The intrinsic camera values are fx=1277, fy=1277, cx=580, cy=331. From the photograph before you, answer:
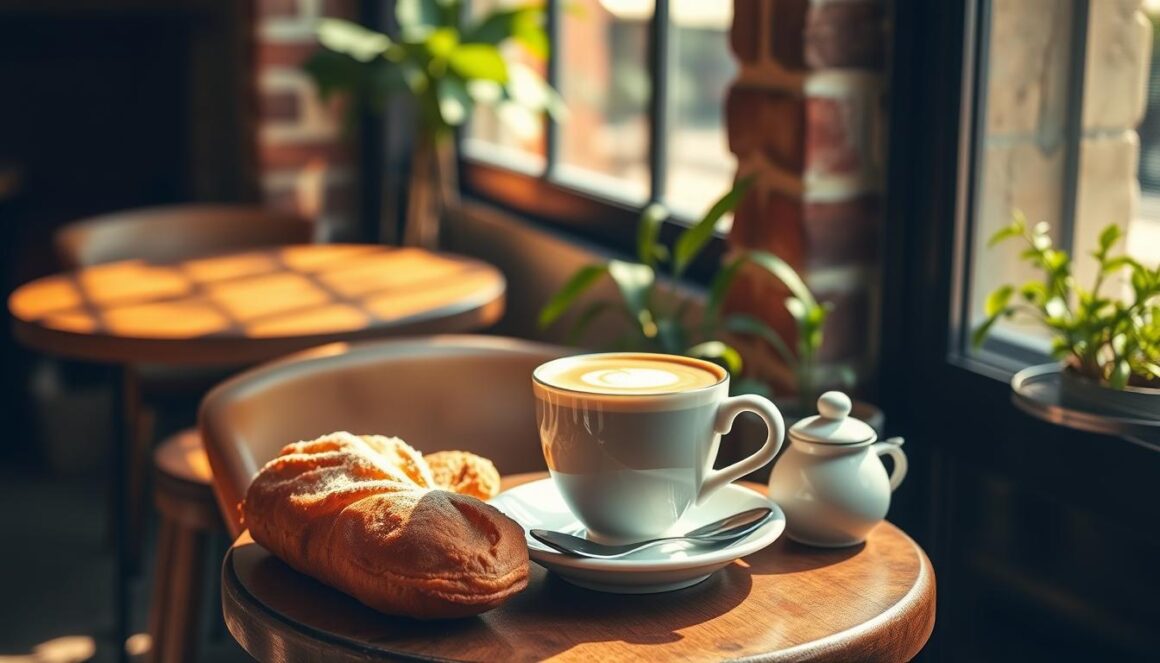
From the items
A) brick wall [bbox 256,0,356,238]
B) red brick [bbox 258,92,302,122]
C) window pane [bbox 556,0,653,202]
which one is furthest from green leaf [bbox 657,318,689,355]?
red brick [bbox 258,92,302,122]

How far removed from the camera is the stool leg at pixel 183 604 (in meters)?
1.65

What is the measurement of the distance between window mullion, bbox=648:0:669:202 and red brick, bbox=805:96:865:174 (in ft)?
2.30

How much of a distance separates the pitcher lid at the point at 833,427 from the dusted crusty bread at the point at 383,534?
0.75ft

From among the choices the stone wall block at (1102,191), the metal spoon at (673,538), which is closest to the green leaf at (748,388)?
the stone wall block at (1102,191)

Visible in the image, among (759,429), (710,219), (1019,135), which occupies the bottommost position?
(759,429)

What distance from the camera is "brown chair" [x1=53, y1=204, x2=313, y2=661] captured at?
1.69 meters

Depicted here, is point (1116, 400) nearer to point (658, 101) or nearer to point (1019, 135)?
point (1019, 135)

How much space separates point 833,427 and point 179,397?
169 centimetres

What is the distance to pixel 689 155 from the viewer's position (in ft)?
7.10

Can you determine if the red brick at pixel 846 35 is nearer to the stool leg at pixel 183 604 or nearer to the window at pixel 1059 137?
the window at pixel 1059 137

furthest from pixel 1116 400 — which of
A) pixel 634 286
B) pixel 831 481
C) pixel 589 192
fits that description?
pixel 589 192

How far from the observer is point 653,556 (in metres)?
0.82

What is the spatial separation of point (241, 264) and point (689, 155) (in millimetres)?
812

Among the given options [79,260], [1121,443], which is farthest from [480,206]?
[1121,443]
